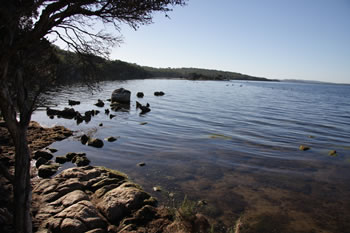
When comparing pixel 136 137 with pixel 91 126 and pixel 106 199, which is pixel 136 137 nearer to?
pixel 91 126

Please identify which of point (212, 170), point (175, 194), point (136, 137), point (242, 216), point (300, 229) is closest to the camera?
point (300, 229)

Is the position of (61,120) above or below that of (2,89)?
below

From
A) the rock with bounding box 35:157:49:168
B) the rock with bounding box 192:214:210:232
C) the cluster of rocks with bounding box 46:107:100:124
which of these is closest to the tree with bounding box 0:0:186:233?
the rock with bounding box 192:214:210:232

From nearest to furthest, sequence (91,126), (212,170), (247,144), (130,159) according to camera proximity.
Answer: (212,170) → (130,159) → (247,144) → (91,126)

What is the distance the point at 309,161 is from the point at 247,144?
14.5ft

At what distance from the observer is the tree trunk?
5.71m

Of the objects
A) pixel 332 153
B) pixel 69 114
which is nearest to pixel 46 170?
pixel 69 114

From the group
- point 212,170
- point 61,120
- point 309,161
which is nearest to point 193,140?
point 212,170

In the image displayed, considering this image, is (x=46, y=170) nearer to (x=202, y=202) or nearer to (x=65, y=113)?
(x=202, y=202)

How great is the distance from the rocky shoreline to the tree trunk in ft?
0.85

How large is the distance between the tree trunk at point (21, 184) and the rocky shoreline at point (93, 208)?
26 cm

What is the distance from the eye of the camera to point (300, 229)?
817cm

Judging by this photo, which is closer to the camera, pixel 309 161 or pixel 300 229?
pixel 300 229

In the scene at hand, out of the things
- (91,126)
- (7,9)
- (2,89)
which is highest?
(7,9)
